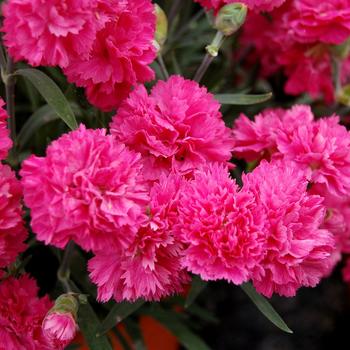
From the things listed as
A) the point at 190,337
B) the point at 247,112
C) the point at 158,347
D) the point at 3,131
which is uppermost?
the point at 3,131

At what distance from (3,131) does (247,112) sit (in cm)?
53

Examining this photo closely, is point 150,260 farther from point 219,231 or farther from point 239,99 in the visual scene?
point 239,99

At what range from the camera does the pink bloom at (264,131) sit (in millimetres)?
673

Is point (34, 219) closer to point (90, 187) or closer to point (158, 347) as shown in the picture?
point (90, 187)

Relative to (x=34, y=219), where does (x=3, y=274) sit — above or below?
below

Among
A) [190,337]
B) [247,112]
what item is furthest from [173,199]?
[247,112]

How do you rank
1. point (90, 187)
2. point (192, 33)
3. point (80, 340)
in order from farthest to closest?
1. point (192, 33)
2. point (80, 340)
3. point (90, 187)

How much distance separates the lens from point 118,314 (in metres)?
0.67

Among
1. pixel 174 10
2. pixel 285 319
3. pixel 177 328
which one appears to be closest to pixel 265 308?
pixel 177 328

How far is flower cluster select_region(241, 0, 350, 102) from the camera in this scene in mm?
748

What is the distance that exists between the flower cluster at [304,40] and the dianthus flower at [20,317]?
0.47m

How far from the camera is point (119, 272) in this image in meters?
0.56

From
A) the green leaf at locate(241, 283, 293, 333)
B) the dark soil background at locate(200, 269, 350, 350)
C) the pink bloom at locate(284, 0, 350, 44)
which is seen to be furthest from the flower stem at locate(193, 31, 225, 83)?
the dark soil background at locate(200, 269, 350, 350)

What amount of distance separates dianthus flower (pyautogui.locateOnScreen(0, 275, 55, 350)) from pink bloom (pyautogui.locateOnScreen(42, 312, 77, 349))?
0.03m
